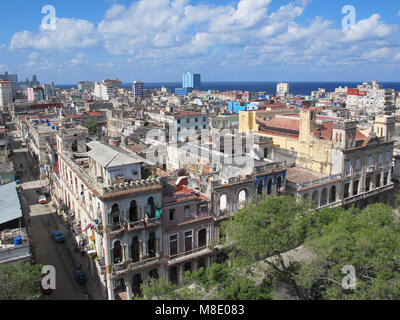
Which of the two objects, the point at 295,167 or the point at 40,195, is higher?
the point at 295,167

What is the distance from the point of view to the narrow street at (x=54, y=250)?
38.1 metres

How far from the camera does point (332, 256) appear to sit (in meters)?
28.4

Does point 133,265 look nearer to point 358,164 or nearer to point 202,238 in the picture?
point 202,238

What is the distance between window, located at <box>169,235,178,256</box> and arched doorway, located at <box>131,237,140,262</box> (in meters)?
3.51

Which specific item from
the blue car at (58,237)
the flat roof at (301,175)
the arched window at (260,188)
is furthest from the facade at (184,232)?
the blue car at (58,237)

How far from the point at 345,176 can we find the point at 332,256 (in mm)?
27459

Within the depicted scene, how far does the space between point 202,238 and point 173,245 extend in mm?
3722

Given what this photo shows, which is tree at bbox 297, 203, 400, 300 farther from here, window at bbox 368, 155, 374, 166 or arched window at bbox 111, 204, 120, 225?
window at bbox 368, 155, 374, 166

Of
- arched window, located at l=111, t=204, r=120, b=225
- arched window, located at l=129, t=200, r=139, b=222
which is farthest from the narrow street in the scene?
arched window, located at l=129, t=200, r=139, b=222

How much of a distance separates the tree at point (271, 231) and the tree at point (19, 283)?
55.6 ft

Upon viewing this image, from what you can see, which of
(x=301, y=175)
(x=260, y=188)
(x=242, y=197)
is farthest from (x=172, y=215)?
(x=301, y=175)

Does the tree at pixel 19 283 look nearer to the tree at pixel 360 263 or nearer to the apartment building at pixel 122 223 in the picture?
the apartment building at pixel 122 223
